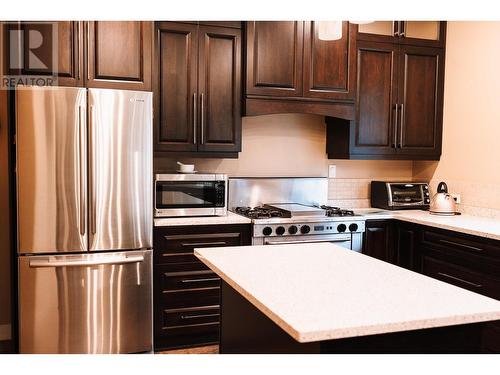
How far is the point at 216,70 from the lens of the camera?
360 centimetres

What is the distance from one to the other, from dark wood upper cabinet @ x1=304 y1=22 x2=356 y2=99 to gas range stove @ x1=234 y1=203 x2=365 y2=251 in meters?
0.90

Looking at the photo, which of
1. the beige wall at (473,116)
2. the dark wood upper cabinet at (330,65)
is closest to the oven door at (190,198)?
the dark wood upper cabinet at (330,65)

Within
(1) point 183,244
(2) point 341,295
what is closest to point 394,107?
(1) point 183,244

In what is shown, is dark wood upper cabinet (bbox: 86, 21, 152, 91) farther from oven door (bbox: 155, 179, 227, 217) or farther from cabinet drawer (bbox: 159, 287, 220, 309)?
cabinet drawer (bbox: 159, 287, 220, 309)

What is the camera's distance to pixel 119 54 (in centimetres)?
324

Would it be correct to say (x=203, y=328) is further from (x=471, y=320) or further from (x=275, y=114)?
(x=471, y=320)

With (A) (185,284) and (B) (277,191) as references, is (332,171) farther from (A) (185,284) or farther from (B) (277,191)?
(A) (185,284)

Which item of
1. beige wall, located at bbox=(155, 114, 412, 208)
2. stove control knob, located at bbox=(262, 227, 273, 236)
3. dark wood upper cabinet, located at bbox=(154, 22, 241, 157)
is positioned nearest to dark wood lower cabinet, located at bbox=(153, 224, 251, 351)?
stove control knob, located at bbox=(262, 227, 273, 236)

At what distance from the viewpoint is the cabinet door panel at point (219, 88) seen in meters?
3.57

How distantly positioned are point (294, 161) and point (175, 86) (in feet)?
4.10

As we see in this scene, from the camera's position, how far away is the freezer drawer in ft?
9.79

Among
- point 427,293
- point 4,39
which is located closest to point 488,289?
point 427,293

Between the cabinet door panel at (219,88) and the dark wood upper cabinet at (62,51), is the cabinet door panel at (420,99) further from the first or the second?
the dark wood upper cabinet at (62,51)
